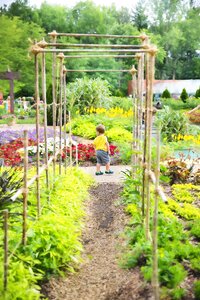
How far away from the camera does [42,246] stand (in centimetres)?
525

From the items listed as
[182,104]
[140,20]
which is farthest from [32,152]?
[140,20]

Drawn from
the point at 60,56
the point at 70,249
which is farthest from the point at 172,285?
the point at 60,56

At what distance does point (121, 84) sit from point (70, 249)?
4138cm

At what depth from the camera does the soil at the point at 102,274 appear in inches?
184

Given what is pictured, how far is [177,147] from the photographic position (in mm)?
14375

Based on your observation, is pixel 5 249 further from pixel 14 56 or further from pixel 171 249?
pixel 14 56

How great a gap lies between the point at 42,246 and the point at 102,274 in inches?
26.6

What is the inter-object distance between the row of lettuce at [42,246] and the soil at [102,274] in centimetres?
13

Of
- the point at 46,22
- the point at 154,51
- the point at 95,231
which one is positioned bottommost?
the point at 95,231

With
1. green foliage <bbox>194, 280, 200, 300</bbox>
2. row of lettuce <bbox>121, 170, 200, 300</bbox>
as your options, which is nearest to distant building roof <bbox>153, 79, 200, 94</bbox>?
row of lettuce <bbox>121, 170, 200, 300</bbox>

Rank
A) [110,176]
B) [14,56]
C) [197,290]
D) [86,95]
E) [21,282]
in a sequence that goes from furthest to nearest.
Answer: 1. [14,56]
2. [86,95]
3. [110,176]
4. [21,282]
5. [197,290]

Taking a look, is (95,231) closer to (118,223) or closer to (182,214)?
(118,223)

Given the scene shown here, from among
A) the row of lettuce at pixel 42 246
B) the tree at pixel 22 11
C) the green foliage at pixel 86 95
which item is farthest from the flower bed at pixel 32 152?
the tree at pixel 22 11

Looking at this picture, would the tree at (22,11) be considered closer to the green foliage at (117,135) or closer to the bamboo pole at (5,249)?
the green foliage at (117,135)
